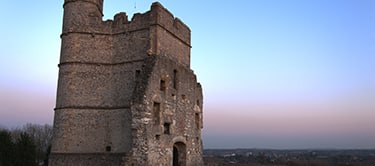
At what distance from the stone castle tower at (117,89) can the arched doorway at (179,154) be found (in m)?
0.05

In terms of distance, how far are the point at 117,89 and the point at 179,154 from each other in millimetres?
4630

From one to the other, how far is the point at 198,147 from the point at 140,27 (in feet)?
24.0

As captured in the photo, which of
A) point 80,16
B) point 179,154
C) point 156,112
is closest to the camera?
point 156,112

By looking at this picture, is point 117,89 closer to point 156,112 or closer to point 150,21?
point 156,112

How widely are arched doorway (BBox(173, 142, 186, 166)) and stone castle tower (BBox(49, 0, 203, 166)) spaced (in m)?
0.05

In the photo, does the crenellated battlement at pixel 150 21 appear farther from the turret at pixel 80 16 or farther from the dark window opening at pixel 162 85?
the dark window opening at pixel 162 85

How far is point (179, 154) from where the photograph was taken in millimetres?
19000

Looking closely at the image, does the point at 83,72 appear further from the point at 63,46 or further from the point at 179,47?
the point at 179,47

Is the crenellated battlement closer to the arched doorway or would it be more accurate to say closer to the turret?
the turret

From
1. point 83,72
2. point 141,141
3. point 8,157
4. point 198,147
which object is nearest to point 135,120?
point 141,141

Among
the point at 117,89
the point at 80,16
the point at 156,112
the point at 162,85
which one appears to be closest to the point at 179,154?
the point at 156,112

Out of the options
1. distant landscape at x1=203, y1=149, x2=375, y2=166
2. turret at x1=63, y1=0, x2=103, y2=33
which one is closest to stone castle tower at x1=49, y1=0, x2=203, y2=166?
turret at x1=63, y1=0, x2=103, y2=33

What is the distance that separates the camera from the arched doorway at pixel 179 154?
18839mm

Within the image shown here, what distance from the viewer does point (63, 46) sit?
1853 cm
